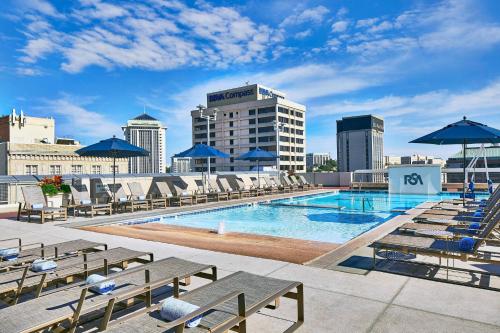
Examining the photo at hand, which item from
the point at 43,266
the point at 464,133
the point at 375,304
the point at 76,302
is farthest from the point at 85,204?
the point at 464,133

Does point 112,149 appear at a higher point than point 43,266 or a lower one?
higher

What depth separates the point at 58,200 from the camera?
1183 cm

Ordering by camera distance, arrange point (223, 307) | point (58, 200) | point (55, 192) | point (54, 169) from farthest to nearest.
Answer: point (54, 169), point (58, 200), point (55, 192), point (223, 307)

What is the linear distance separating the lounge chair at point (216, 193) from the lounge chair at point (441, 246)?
11.6 meters

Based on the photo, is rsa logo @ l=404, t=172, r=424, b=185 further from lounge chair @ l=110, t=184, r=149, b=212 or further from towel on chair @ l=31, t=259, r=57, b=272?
towel on chair @ l=31, t=259, r=57, b=272

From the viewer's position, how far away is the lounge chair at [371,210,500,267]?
402cm

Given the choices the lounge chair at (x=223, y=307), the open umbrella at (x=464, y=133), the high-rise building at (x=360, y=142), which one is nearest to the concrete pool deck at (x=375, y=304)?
the lounge chair at (x=223, y=307)

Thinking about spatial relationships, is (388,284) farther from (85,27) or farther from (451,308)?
(85,27)

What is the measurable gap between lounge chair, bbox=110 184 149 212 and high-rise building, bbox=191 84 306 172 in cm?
7340

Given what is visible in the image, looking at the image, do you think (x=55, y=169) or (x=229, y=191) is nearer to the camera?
(x=229, y=191)

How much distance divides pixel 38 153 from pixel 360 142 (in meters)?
139

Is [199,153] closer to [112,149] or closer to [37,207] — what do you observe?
[112,149]

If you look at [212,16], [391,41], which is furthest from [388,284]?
[391,41]

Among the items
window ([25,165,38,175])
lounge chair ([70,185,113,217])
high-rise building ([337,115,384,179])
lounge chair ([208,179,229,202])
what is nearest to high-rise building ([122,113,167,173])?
window ([25,165,38,175])
